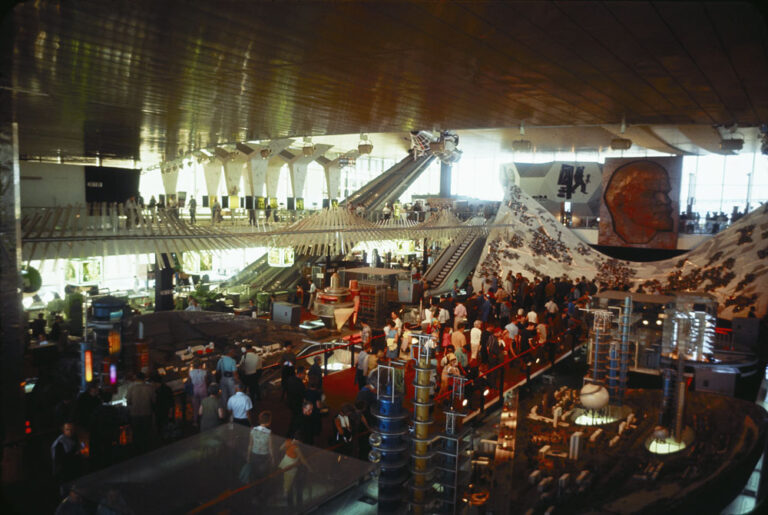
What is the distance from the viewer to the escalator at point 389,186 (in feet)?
74.7

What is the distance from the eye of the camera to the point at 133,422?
21.3 ft

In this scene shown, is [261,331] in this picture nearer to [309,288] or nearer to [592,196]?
[309,288]

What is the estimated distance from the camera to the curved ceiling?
3.61 m

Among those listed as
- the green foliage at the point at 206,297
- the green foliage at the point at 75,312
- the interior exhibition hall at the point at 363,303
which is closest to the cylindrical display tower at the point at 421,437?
the interior exhibition hall at the point at 363,303

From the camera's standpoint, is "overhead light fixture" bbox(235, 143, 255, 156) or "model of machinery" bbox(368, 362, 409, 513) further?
"overhead light fixture" bbox(235, 143, 255, 156)

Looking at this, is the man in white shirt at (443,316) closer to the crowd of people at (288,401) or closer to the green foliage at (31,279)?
the crowd of people at (288,401)

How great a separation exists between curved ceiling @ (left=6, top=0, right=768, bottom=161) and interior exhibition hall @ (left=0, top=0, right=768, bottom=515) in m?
0.03

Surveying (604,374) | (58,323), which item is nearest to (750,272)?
(604,374)

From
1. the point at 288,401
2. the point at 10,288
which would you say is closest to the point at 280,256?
the point at 288,401

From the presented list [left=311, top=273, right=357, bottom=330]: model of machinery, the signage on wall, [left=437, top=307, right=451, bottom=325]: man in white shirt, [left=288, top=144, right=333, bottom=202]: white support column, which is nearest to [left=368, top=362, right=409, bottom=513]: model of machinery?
[left=437, top=307, right=451, bottom=325]: man in white shirt

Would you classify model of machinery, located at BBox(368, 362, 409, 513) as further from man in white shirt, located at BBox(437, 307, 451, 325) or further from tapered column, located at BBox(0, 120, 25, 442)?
man in white shirt, located at BBox(437, 307, 451, 325)

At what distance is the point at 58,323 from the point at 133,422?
17.0ft

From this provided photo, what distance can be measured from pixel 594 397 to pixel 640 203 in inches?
411

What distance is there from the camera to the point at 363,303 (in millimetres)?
15203
